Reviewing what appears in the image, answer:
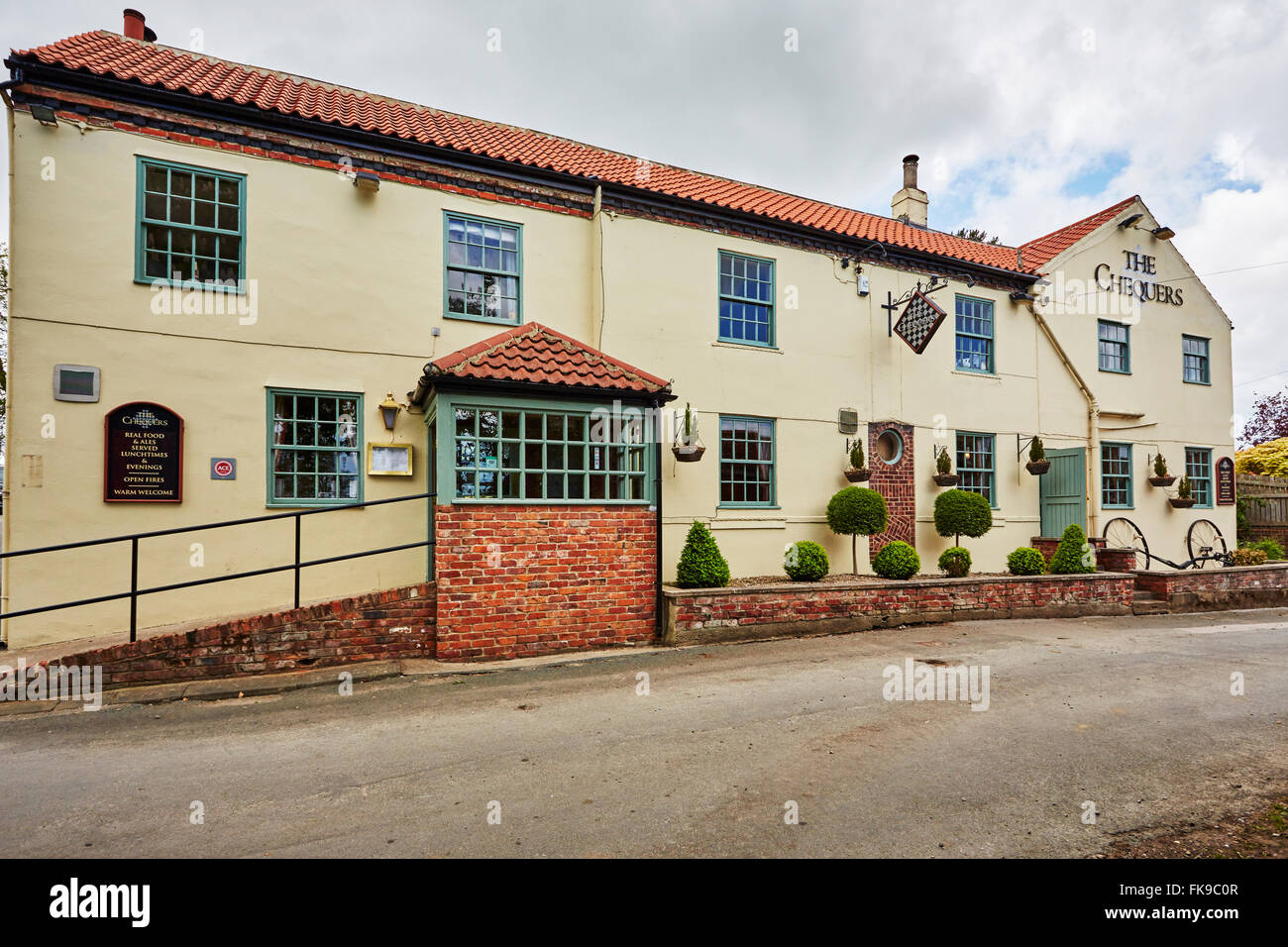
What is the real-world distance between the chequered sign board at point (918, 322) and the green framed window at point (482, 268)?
7.46m

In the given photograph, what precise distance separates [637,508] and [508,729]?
12.6 feet

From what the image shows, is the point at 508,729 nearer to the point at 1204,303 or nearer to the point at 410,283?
the point at 410,283

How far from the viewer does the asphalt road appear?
3637mm

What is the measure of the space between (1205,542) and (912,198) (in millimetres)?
11166

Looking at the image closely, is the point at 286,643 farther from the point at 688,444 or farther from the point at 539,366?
the point at 688,444

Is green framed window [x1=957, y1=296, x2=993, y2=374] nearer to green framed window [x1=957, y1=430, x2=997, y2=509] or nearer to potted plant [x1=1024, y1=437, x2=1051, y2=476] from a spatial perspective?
green framed window [x1=957, y1=430, x2=997, y2=509]

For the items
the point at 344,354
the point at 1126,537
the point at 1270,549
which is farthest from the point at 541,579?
the point at 1270,549

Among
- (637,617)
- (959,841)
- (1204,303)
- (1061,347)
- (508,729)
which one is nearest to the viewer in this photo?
(959,841)

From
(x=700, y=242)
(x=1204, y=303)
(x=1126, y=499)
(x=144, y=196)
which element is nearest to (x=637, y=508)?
(x=700, y=242)

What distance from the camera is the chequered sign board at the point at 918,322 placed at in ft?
41.0

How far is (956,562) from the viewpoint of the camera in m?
11.9

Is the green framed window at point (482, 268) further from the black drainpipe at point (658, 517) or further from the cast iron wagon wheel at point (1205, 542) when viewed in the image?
the cast iron wagon wheel at point (1205, 542)

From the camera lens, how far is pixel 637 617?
8703mm

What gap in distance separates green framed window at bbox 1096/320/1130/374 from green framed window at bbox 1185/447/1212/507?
2.96 m
